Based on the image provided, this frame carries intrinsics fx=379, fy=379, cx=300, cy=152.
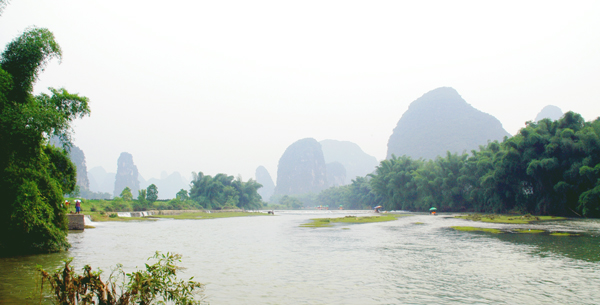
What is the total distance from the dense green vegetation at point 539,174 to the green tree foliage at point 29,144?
124 ft

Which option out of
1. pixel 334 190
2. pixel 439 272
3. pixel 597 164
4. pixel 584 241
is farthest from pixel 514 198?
pixel 334 190

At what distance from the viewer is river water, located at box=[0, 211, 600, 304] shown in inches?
312

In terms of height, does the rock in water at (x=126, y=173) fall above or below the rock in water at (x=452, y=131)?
→ below

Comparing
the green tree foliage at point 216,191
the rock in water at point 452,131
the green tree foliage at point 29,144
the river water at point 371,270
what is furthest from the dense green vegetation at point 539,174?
the rock in water at point 452,131

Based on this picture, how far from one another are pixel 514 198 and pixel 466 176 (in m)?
11.0

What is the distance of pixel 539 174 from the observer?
129 ft

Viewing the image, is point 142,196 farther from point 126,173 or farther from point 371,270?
point 126,173

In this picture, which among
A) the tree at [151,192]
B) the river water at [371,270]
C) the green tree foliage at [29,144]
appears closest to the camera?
the river water at [371,270]

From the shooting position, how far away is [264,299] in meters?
7.83

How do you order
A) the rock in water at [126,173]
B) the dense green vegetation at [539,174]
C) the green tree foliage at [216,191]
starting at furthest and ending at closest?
the rock in water at [126,173] → the green tree foliage at [216,191] → the dense green vegetation at [539,174]

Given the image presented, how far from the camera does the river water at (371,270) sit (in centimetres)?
793

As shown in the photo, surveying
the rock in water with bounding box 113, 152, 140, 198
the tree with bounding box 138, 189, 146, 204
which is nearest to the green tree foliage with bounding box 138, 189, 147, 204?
the tree with bounding box 138, 189, 146, 204

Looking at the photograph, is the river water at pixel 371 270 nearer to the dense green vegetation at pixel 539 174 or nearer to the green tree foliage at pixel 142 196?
the dense green vegetation at pixel 539 174

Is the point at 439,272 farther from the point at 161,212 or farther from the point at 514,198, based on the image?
the point at 161,212
